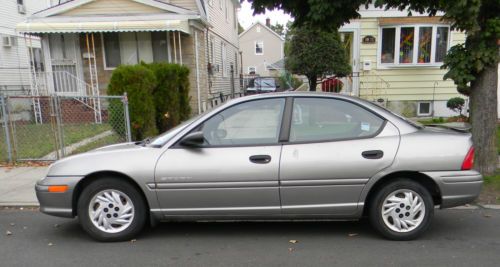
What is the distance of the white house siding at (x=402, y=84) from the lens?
522 inches

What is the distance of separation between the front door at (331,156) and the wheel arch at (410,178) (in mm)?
148

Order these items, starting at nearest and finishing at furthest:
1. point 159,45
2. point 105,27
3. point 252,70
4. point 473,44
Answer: point 473,44
point 105,27
point 159,45
point 252,70

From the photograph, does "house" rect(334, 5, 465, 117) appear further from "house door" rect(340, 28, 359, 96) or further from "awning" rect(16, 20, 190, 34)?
"awning" rect(16, 20, 190, 34)

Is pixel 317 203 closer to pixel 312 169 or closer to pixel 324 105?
pixel 312 169

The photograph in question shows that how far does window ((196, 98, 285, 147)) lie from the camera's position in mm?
4078

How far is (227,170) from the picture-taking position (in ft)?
12.9

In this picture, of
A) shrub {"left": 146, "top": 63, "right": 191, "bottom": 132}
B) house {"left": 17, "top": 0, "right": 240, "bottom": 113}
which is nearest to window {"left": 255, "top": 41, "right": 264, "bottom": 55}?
house {"left": 17, "top": 0, "right": 240, "bottom": 113}

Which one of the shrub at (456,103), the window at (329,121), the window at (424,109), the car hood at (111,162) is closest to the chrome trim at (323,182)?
the window at (329,121)

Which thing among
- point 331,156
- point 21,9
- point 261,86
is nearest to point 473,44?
point 331,156

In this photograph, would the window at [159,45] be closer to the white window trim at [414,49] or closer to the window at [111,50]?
the window at [111,50]

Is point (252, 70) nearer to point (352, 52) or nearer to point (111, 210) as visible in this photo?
point (352, 52)

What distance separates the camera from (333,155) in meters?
3.94

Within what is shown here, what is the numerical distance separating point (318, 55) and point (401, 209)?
33.1ft

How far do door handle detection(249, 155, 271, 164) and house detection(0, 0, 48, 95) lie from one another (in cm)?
1578
